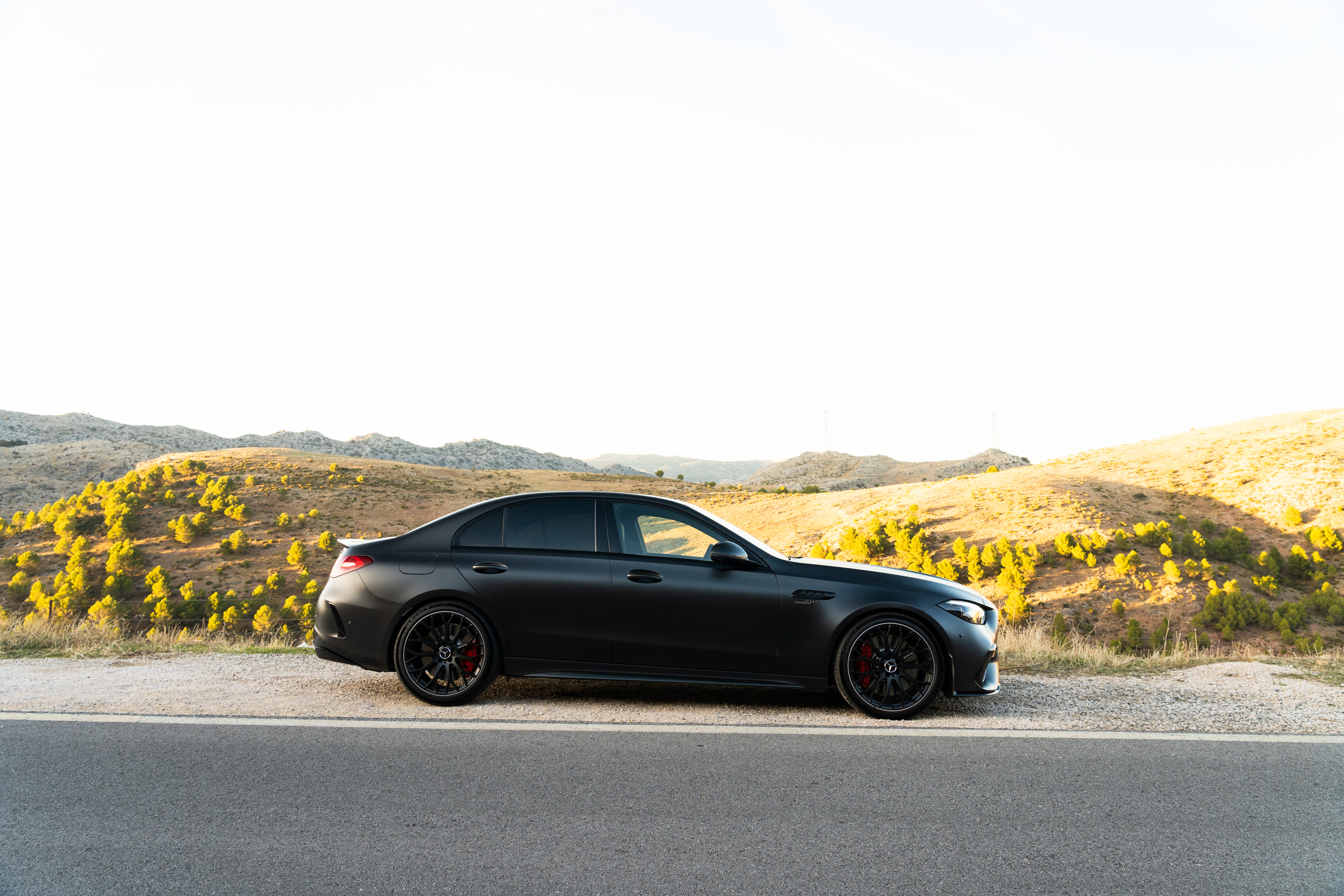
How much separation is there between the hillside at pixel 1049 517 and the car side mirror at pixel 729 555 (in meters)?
17.1

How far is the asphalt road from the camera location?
365 cm

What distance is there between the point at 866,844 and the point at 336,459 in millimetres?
50740

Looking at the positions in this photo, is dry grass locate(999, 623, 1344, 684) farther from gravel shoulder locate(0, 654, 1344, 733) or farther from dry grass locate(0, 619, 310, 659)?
dry grass locate(0, 619, 310, 659)

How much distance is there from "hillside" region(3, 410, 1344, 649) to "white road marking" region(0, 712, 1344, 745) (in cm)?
1532

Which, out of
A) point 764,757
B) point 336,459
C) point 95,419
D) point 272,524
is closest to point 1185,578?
point 764,757

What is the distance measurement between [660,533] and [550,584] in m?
0.90

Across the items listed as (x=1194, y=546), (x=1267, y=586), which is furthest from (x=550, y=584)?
(x=1194, y=546)

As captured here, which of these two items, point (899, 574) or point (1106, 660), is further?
point (1106, 660)

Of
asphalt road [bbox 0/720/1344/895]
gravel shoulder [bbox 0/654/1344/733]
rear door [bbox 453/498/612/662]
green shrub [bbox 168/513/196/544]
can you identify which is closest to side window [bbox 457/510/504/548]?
rear door [bbox 453/498/612/662]

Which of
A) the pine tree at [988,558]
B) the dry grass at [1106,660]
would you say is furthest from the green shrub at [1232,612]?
the dry grass at [1106,660]

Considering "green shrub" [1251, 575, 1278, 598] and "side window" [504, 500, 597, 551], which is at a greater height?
"side window" [504, 500, 597, 551]

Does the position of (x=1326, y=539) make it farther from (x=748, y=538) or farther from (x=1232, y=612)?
(x=748, y=538)

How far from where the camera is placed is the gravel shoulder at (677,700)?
6.11 metres

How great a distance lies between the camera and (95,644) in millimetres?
9047
